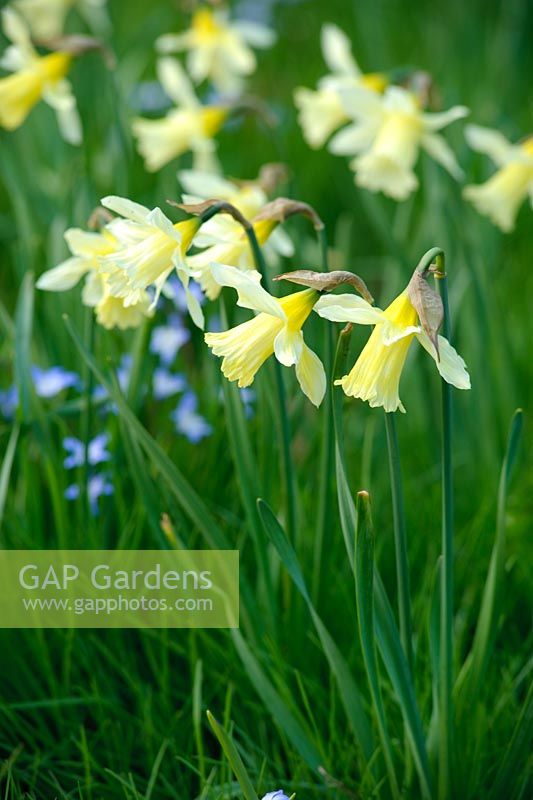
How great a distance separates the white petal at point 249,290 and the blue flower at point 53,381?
83cm

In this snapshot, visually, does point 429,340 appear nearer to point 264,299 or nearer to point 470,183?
point 264,299

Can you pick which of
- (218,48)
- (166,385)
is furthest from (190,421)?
(218,48)

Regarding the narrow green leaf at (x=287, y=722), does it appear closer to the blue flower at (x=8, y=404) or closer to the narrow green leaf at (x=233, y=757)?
the narrow green leaf at (x=233, y=757)

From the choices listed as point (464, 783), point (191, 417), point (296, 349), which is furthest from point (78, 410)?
point (464, 783)

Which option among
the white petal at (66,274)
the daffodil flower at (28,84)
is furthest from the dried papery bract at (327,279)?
the daffodil flower at (28,84)

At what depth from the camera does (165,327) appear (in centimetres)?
222

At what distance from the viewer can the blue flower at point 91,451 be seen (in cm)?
174

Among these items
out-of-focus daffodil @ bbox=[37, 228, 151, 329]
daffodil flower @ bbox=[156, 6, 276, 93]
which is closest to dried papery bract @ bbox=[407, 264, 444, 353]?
out-of-focus daffodil @ bbox=[37, 228, 151, 329]

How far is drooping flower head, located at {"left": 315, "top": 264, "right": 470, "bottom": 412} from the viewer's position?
108 cm

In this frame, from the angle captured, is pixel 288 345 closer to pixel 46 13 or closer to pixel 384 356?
pixel 384 356

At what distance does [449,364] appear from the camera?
108 centimetres

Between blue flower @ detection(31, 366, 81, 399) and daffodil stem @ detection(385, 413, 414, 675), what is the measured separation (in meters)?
0.85

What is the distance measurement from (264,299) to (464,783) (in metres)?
0.78

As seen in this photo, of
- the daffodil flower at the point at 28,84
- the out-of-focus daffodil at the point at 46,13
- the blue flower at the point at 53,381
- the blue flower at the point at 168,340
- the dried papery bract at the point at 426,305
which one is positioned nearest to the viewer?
the dried papery bract at the point at 426,305
